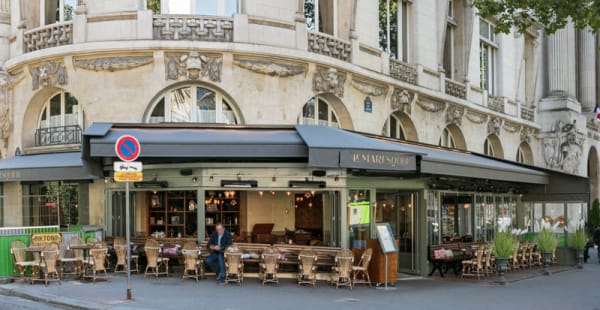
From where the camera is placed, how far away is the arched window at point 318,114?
842 inches

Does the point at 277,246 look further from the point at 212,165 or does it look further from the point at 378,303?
the point at 378,303

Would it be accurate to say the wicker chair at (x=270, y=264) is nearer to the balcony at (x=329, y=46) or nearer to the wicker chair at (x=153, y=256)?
the wicker chair at (x=153, y=256)

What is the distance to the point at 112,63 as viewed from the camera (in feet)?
63.5

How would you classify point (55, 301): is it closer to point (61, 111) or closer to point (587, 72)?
point (61, 111)

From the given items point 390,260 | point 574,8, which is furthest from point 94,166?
point 574,8

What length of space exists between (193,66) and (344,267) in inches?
252

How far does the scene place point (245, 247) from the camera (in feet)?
59.1

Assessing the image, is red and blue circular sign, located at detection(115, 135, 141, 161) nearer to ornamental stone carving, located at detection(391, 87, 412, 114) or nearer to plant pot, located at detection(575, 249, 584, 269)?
ornamental stone carving, located at detection(391, 87, 412, 114)

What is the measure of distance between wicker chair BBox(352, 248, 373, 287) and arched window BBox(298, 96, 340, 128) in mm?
4942

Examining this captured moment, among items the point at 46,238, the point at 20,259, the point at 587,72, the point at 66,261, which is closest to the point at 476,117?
the point at 587,72

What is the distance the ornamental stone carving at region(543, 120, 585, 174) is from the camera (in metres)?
37.5

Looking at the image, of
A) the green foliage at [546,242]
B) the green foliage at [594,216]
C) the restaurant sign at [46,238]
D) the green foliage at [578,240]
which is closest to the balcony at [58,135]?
the restaurant sign at [46,238]

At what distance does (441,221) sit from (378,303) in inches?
324

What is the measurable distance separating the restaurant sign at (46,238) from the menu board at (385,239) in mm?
7492
